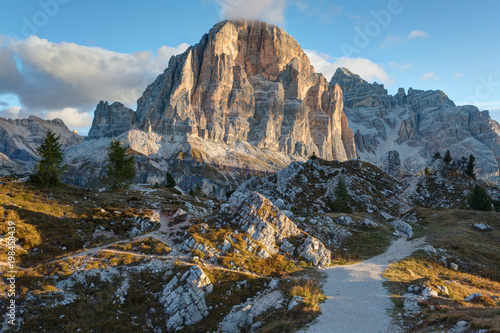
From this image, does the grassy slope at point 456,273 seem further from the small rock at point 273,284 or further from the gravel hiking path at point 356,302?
the small rock at point 273,284

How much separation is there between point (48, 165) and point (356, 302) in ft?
172

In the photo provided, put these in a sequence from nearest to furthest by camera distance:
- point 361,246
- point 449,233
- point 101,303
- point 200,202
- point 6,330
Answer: point 6,330
point 101,303
point 361,246
point 449,233
point 200,202

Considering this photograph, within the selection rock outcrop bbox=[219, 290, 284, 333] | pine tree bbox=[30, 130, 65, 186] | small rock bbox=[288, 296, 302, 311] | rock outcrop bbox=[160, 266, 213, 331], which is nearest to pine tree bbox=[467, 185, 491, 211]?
rock outcrop bbox=[219, 290, 284, 333]

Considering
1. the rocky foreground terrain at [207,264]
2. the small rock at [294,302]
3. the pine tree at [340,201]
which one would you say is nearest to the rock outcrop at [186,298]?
the rocky foreground terrain at [207,264]

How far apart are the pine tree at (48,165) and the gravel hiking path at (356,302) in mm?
46805

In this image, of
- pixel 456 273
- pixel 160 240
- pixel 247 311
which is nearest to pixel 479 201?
pixel 456 273

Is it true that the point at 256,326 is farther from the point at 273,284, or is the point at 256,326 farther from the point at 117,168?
the point at 117,168

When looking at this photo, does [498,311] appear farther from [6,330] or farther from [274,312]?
[6,330]

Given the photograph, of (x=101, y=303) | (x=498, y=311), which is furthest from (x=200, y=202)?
(x=498, y=311)

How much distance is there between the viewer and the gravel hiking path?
58.0 ft

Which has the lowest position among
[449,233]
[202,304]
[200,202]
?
[449,233]

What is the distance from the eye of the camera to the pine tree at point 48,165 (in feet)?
156

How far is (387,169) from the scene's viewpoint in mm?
158125

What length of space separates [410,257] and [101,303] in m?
35.3
